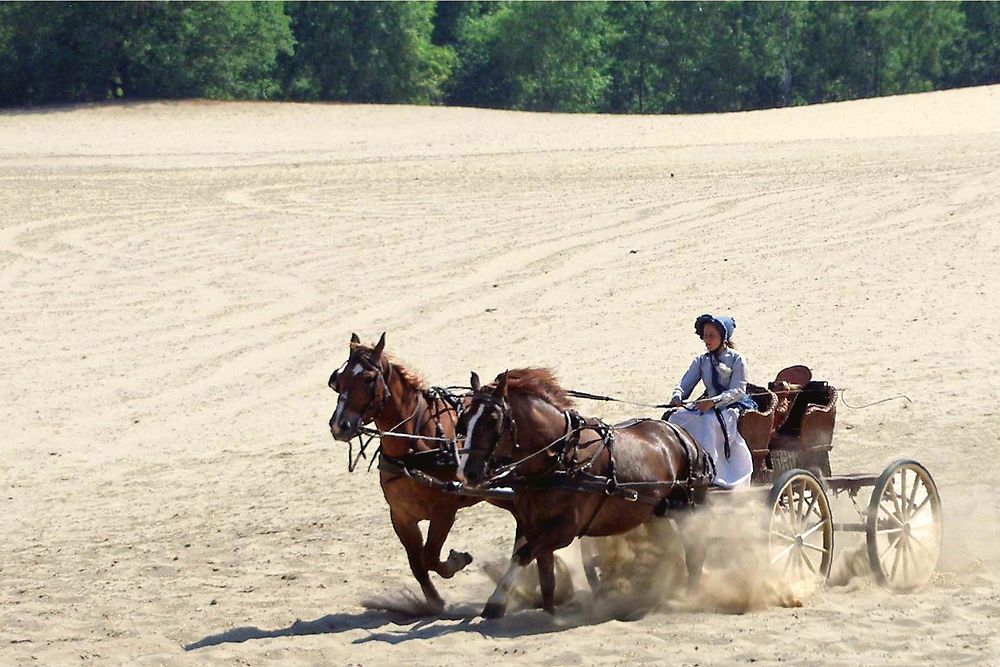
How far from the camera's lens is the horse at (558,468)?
8727 millimetres

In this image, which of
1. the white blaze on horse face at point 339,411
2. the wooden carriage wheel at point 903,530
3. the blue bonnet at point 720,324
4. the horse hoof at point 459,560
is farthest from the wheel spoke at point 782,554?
the white blaze on horse face at point 339,411

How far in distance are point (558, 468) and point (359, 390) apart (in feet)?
4.21

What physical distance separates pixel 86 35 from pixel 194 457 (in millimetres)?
35656

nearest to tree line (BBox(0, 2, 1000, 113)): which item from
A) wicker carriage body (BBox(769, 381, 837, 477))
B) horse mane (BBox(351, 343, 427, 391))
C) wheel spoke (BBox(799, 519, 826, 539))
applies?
wicker carriage body (BBox(769, 381, 837, 477))

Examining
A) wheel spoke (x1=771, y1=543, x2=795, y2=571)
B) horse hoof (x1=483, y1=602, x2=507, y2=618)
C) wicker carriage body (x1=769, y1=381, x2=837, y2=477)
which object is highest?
wicker carriage body (x1=769, y1=381, x2=837, y2=477)

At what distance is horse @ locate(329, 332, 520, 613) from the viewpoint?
9.42m

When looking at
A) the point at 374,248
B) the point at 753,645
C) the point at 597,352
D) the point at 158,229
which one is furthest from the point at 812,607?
the point at 158,229

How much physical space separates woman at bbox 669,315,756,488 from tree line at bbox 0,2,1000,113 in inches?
1685

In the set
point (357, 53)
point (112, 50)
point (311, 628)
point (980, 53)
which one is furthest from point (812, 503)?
point (980, 53)

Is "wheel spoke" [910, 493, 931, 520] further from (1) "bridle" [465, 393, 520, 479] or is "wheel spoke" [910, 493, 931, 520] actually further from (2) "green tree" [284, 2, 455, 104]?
(2) "green tree" [284, 2, 455, 104]

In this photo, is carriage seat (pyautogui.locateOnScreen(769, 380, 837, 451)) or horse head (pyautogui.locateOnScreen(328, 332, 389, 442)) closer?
horse head (pyautogui.locateOnScreen(328, 332, 389, 442))

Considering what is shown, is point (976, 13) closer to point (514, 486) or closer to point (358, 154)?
point (358, 154)

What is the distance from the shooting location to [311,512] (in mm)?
12609

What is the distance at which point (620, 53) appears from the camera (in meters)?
63.2
